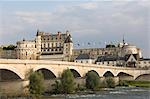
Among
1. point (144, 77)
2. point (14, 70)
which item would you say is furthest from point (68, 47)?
point (14, 70)

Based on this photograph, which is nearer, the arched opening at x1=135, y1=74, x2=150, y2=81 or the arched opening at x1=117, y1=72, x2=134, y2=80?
the arched opening at x1=117, y1=72, x2=134, y2=80

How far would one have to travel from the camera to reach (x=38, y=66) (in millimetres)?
52406

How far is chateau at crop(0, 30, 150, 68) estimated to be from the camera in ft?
363

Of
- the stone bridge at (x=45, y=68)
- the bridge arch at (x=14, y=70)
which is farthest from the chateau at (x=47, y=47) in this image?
the bridge arch at (x=14, y=70)

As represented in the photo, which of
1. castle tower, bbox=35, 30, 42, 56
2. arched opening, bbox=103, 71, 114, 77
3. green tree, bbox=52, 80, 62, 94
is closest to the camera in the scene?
green tree, bbox=52, 80, 62, 94

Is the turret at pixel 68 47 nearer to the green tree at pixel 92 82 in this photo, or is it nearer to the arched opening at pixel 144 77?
the arched opening at pixel 144 77

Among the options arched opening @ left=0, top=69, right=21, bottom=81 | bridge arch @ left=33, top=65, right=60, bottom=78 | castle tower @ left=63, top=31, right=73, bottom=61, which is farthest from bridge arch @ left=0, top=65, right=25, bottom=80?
castle tower @ left=63, top=31, right=73, bottom=61

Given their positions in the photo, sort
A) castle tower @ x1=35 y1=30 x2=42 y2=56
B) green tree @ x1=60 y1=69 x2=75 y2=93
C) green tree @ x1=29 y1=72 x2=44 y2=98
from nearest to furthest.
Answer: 1. green tree @ x1=29 y1=72 x2=44 y2=98
2. green tree @ x1=60 y1=69 x2=75 y2=93
3. castle tower @ x1=35 y1=30 x2=42 y2=56

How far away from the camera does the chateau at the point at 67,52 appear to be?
11050 centimetres

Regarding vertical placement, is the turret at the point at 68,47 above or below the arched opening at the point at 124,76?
above

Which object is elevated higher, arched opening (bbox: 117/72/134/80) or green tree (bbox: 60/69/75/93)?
arched opening (bbox: 117/72/134/80)

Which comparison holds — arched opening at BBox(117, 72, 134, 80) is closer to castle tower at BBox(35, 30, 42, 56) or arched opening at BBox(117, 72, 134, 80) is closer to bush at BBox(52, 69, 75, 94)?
bush at BBox(52, 69, 75, 94)

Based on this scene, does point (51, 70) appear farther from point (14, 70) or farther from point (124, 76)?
point (124, 76)

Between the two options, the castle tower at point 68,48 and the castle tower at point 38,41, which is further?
the castle tower at point 38,41
